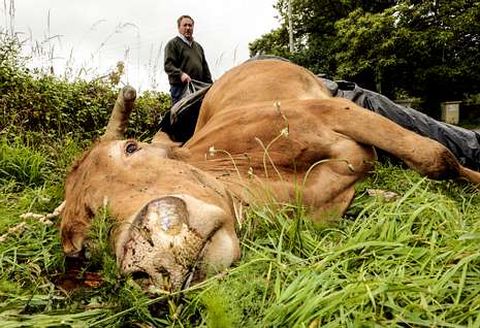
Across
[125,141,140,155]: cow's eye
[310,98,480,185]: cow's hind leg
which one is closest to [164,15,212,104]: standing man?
[310,98,480,185]: cow's hind leg

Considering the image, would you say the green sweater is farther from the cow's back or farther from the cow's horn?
the cow's horn

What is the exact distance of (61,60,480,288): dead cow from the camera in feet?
6.75

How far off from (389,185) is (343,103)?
0.56 meters

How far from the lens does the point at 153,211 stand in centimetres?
209

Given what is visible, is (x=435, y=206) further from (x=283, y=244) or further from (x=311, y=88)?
(x=311, y=88)

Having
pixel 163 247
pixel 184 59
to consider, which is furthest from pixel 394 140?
pixel 184 59

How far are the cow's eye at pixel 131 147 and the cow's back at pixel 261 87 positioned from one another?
1.38 meters

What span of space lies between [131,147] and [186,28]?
6.35 metres

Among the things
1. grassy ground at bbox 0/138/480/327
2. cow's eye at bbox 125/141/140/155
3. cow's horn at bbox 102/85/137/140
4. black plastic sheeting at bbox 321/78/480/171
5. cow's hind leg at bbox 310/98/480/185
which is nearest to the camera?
grassy ground at bbox 0/138/480/327

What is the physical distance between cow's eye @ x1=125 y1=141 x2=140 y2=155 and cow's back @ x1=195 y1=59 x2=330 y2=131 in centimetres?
138

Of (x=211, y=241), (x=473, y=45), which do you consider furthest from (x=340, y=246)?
(x=473, y=45)

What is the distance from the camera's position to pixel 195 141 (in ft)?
12.8

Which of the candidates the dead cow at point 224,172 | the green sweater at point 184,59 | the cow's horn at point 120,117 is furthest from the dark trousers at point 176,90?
the cow's horn at point 120,117

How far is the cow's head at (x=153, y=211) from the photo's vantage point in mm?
1984
